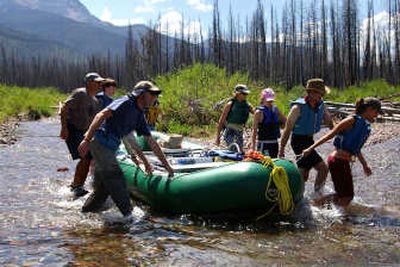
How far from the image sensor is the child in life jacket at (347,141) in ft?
20.4

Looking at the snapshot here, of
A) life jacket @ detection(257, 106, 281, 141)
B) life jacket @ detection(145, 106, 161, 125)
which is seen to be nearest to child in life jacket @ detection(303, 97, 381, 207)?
life jacket @ detection(257, 106, 281, 141)

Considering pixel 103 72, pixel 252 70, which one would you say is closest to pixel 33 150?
pixel 252 70

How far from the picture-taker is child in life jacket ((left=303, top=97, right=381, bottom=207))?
622cm

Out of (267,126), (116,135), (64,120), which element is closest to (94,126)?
(116,135)

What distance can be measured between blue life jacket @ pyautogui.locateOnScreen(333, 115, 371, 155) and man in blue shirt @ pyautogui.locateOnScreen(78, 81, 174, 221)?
6.90 ft

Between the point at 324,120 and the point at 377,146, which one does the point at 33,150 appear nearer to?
the point at 377,146

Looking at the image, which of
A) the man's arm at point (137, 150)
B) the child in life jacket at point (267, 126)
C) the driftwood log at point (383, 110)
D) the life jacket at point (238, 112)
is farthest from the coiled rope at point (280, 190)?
the driftwood log at point (383, 110)

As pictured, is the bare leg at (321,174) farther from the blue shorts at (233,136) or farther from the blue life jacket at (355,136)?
the blue shorts at (233,136)

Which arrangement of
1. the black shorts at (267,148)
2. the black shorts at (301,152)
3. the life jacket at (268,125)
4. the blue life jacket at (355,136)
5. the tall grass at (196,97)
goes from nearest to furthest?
1. the blue life jacket at (355,136)
2. the black shorts at (301,152)
3. the life jacket at (268,125)
4. the black shorts at (267,148)
5. the tall grass at (196,97)

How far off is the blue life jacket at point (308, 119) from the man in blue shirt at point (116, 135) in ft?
5.60

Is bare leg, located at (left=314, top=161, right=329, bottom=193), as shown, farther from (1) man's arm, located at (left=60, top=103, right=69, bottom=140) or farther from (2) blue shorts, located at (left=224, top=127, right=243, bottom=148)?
(1) man's arm, located at (left=60, top=103, right=69, bottom=140)

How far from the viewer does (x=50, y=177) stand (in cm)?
1089

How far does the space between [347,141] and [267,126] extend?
157 centimetres

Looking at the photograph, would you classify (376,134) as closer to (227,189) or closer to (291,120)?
(291,120)
